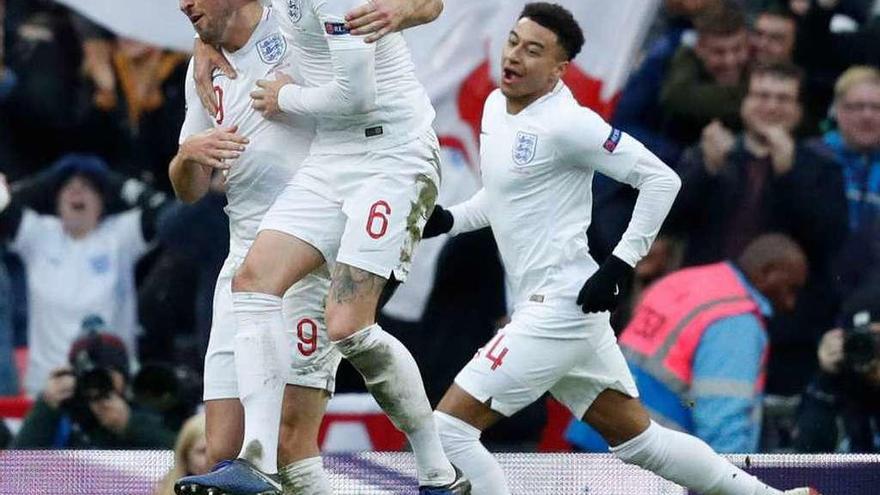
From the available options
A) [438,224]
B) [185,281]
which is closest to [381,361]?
[438,224]

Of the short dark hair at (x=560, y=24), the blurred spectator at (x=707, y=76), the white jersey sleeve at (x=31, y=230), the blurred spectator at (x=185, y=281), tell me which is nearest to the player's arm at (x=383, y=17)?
the short dark hair at (x=560, y=24)

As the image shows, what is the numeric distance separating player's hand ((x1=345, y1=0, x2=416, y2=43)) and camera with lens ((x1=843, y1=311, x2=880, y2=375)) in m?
3.79

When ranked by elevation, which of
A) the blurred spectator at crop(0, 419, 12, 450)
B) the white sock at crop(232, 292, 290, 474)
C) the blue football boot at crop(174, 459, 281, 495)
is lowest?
the blurred spectator at crop(0, 419, 12, 450)

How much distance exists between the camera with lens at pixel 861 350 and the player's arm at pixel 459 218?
95.1 inches

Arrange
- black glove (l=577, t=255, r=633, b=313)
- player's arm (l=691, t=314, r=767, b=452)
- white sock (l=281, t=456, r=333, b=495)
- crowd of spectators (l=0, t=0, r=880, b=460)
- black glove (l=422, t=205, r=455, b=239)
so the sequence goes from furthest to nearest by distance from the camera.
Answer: crowd of spectators (l=0, t=0, r=880, b=460)
player's arm (l=691, t=314, r=767, b=452)
black glove (l=422, t=205, r=455, b=239)
black glove (l=577, t=255, r=633, b=313)
white sock (l=281, t=456, r=333, b=495)

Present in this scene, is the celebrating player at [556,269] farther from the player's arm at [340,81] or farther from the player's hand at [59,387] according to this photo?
the player's hand at [59,387]

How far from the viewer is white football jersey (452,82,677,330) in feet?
28.8

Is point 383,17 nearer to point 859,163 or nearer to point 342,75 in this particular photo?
point 342,75

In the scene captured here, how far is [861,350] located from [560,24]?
2.63 meters

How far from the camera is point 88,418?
36.1 ft

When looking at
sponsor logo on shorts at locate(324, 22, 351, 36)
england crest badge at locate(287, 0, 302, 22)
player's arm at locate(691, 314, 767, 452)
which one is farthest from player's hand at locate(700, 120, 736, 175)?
sponsor logo on shorts at locate(324, 22, 351, 36)

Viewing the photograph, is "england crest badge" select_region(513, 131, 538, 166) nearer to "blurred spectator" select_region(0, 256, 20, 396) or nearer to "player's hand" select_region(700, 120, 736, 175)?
"player's hand" select_region(700, 120, 736, 175)

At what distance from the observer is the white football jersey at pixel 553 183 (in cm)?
877

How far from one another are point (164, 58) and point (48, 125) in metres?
0.73
